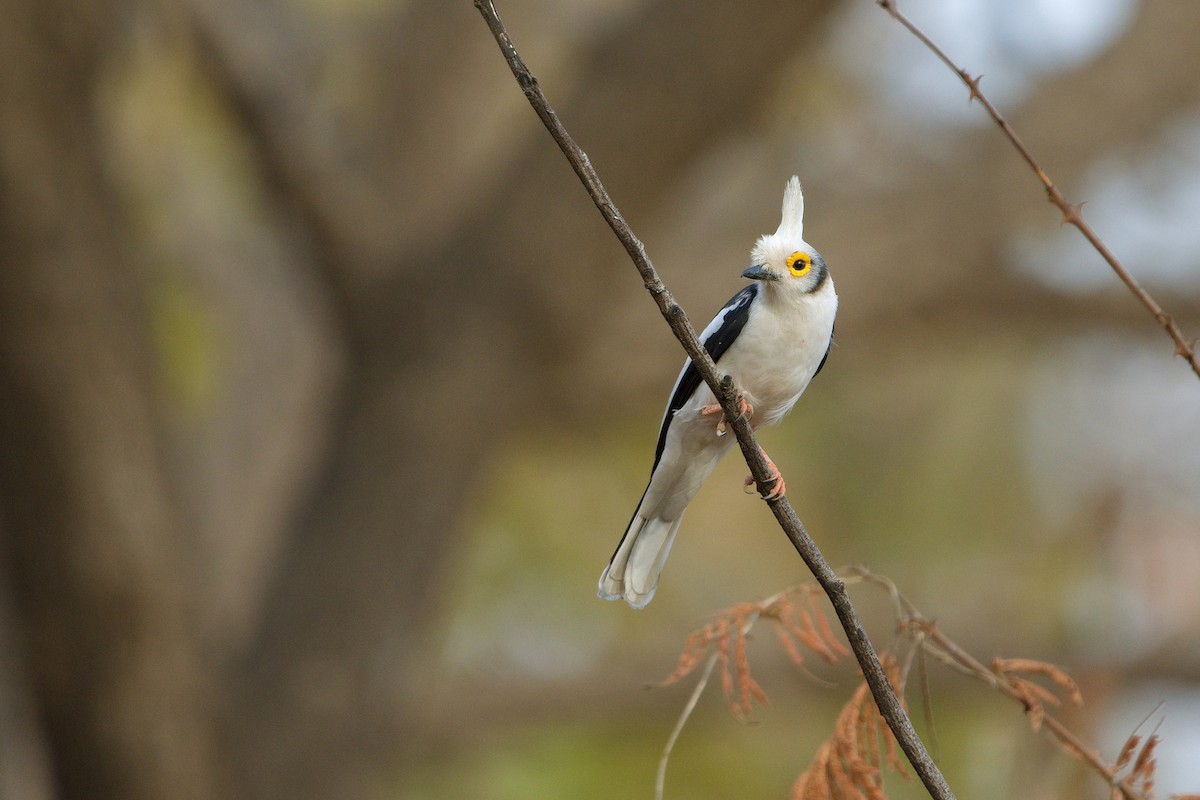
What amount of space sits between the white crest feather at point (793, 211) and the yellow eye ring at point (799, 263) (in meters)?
0.03

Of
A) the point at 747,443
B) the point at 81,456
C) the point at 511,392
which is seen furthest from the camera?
the point at 511,392

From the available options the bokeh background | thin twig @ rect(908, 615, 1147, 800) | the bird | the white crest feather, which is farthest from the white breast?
the bokeh background

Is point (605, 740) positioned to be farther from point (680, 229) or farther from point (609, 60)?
point (609, 60)

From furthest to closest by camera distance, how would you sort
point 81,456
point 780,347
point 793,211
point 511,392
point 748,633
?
point 511,392, point 81,456, point 780,347, point 748,633, point 793,211

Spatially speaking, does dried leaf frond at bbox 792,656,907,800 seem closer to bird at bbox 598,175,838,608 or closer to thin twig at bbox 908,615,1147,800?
thin twig at bbox 908,615,1147,800

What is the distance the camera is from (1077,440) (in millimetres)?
9086

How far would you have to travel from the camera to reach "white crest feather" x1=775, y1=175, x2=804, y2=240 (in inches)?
58.4

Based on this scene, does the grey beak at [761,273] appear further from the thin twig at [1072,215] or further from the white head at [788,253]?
the thin twig at [1072,215]

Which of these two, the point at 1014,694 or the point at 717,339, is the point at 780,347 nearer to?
the point at 717,339

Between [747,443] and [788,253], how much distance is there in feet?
1.10

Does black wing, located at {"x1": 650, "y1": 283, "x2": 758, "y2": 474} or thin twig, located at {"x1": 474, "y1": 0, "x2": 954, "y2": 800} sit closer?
thin twig, located at {"x1": 474, "y1": 0, "x2": 954, "y2": 800}

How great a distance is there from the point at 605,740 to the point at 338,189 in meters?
4.82

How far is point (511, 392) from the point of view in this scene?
686cm

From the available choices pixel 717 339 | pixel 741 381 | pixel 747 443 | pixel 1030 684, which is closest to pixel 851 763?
pixel 1030 684
